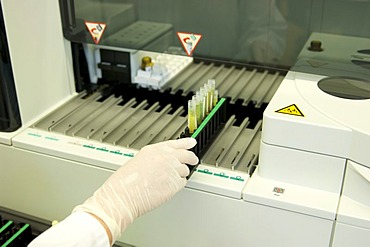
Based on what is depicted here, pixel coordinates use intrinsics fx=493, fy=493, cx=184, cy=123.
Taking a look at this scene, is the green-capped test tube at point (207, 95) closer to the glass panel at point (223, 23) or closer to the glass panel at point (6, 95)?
the glass panel at point (223, 23)

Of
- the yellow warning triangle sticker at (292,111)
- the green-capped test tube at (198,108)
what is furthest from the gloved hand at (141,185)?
the yellow warning triangle sticker at (292,111)

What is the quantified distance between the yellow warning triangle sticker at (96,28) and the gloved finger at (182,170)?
1.86ft

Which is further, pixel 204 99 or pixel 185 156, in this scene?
pixel 204 99

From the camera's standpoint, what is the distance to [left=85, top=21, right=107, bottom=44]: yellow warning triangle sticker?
146cm

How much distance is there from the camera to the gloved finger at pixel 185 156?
111 centimetres

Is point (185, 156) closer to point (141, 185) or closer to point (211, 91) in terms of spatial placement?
point (141, 185)

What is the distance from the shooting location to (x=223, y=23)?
135 centimetres

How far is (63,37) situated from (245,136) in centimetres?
62

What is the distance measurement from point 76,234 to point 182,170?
10.8 inches

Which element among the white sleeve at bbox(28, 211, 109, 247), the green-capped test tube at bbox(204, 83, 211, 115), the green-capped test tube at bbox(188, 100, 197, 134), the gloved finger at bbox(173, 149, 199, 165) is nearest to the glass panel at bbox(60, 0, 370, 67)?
the green-capped test tube at bbox(204, 83, 211, 115)

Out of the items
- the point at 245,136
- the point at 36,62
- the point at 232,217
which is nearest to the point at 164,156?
the point at 232,217

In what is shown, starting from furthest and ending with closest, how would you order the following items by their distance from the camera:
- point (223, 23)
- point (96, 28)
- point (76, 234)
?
point (96, 28) → point (223, 23) → point (76, 234)

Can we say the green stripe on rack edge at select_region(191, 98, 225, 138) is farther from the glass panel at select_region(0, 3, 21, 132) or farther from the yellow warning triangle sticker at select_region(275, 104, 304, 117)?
the glass panel at select_region(0, 3, 21, 132)

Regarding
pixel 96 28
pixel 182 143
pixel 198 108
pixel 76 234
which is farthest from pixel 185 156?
pixel 96 28
